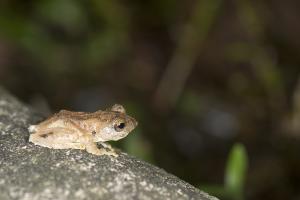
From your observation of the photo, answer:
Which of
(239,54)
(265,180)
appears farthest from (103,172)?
(239,54)

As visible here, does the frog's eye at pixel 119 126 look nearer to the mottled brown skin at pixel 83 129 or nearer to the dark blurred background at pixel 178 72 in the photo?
the mottled brown skin at pixel 83 129

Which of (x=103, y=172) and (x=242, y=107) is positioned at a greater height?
(x=242, y=107)

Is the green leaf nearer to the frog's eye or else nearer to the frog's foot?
the frog's eye

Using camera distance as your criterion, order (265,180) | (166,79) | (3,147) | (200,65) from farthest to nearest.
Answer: (200,65) < (166,79) < (265,180) < (3,147)

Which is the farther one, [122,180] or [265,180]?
[265,180]

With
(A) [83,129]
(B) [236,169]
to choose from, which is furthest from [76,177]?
(B) [236,169]

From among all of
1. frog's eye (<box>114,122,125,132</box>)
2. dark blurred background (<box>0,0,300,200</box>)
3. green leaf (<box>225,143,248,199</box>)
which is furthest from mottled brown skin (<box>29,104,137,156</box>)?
dark blurred background (<box>0,0,300,200</box>)

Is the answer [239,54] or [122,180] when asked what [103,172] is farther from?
[239,54]

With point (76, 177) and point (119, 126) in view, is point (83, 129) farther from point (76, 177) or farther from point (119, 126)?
point (76, 177)
